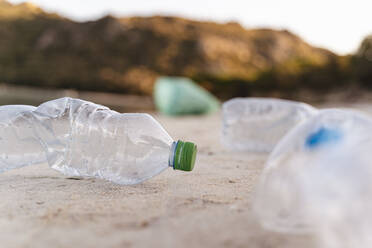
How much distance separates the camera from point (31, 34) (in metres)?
18.7

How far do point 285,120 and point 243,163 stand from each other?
1.65 feet

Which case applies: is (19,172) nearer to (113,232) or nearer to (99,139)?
(99,139)

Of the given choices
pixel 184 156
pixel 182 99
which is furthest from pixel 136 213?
pixel 182 99

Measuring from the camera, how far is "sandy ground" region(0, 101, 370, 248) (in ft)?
2.25

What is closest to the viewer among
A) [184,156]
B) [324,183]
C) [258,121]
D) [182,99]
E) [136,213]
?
[324,183]

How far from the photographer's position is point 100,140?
116 centimetres

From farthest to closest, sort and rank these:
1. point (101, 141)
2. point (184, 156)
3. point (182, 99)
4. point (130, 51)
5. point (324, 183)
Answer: point (130, 51) → point (182, 99) → point (101, 141) → point (184, 156) → point (324, 183)

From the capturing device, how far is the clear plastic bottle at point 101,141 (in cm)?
114

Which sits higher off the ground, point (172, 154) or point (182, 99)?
point (182, 99)

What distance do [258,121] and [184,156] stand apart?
109 centimetres

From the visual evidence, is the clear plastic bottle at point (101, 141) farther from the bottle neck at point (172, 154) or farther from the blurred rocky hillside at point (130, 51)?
the blurred rocky hillside at point (130, 51)

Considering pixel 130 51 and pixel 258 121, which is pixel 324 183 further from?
pixel 130 51

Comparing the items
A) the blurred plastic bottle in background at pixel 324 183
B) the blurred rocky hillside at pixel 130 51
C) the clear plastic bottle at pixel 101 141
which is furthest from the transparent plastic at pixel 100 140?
the blurred rocky hillside at pixel 130 51

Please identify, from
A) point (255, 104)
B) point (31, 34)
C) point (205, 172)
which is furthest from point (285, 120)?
point (31, 34)
